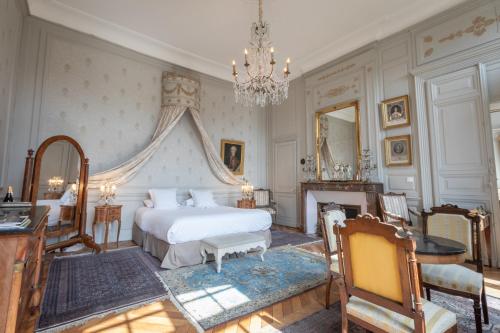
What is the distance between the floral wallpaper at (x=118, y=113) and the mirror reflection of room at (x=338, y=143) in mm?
2468

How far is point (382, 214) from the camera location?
4086 millimetres

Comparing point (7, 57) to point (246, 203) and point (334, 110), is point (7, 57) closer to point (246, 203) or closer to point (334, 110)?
point (246, 203)

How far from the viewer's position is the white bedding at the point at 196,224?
317cm

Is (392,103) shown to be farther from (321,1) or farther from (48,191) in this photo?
(48,191)

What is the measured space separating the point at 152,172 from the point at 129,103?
4.75 ft

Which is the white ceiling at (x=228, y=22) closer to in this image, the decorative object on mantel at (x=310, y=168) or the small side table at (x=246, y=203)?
the decorative object on mantel at (x=310, y=168)

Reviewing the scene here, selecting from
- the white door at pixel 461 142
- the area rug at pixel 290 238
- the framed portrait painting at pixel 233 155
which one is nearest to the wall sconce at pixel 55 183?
the framed portrait painting at pixel 233 155

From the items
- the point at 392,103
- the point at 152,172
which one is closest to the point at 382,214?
the point at 392,103

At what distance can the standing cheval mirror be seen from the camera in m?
3.35

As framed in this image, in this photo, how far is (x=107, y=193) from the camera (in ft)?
Answer: 13.8

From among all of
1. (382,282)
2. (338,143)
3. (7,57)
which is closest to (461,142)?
(338,143)

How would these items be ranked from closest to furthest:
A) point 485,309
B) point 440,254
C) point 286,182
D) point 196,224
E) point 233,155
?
point 440,254, point 485,309, point 196,224, point 233,155, point 286,182

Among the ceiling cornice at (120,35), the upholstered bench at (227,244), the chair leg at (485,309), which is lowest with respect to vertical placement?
the chair leg at (485,309)

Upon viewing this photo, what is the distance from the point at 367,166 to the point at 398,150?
0.58 m
